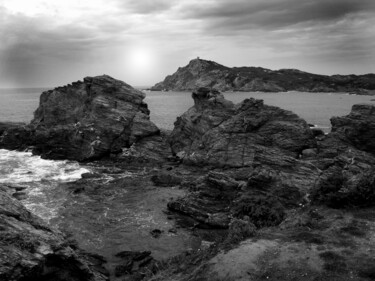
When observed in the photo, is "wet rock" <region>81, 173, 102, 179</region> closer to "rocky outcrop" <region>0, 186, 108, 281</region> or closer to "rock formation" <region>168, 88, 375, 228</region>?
"rock formation" <region>168, 88, 375, 228</region>

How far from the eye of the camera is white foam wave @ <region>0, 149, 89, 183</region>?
6071 cm

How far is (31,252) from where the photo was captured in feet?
67.1

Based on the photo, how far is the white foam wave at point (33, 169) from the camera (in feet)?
199

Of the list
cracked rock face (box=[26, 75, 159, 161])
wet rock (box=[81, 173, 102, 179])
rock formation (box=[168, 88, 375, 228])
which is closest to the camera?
rock formation (box=[168, 88, 375, 228])

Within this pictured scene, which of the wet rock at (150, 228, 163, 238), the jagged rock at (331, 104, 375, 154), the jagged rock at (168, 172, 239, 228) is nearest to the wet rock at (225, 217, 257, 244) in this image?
the jagged rock at (168, 172, 239, 228)

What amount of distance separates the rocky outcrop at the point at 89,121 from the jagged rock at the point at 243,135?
43.9 ft

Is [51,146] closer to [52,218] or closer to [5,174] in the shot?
[5,174]

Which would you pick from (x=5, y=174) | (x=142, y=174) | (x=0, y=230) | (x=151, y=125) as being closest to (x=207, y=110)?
(x=151, y=125)

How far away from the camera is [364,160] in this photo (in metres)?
54.1

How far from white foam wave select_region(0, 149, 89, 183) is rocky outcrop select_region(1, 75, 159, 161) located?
11.2ft

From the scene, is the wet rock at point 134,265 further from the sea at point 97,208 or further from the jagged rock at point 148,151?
the jagged rock at point 148,151

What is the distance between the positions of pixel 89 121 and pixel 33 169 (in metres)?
17.2

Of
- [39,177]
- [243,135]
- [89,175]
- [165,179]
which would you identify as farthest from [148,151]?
[39,177]

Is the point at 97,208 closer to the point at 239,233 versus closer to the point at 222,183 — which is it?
the point at 222,183
